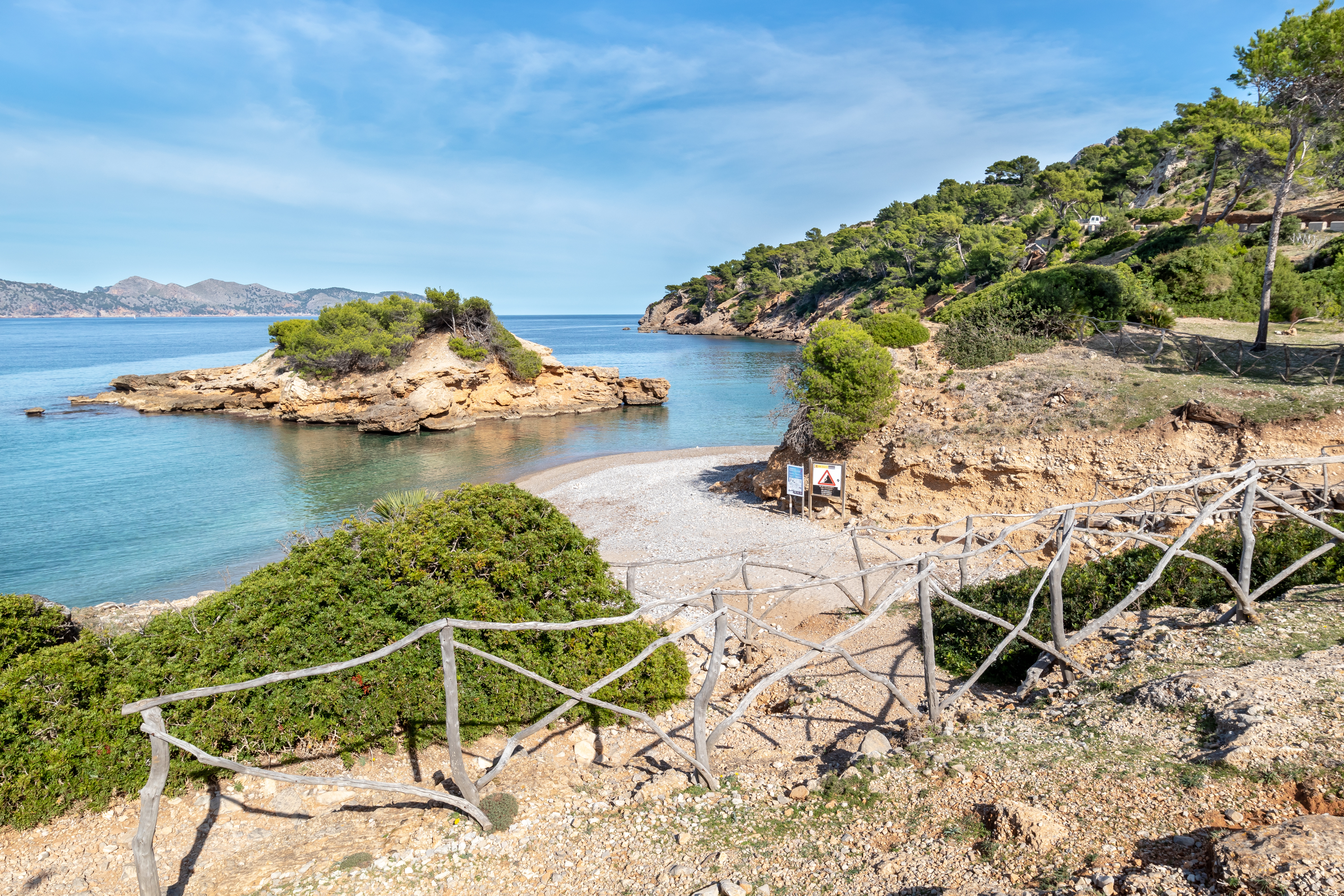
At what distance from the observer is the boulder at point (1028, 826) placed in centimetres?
360

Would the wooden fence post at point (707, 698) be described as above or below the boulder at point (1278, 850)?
below

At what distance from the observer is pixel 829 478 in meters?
16.2

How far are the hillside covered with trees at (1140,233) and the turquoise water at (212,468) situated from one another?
14021 mm

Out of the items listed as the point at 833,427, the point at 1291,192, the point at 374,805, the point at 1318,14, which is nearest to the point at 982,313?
the point at 833,427

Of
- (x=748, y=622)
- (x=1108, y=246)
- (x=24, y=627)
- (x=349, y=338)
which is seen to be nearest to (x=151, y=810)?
(x=24, y=627)

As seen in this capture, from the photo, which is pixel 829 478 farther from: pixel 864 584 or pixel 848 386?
pixel 864 584

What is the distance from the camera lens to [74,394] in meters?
48.2

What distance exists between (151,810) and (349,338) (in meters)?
41.0

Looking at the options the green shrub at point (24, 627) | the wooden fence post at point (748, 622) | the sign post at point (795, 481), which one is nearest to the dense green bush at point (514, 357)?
the sign post at point (795, 481)

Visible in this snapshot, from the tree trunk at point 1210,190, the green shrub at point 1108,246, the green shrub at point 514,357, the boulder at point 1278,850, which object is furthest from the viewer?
the green shrub at point 514,357

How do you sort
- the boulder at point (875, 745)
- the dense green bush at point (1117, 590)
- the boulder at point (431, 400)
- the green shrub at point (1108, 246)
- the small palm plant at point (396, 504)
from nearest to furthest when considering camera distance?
the boulder at point (875, 745) < the dense green bush at point (1117, 590) < the small palm plant at point (396, 504) < the boulder at point (431, 400) < the green shrub at point (1108, 246)

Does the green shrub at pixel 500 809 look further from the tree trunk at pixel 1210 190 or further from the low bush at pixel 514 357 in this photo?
the low bush at pixel 514 357

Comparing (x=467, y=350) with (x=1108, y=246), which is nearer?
(x=1108, y=246)

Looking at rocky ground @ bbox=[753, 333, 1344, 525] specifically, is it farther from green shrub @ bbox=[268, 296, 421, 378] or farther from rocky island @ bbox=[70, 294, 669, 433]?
green shrub @ bbox=[268, 296, 421, 378]
